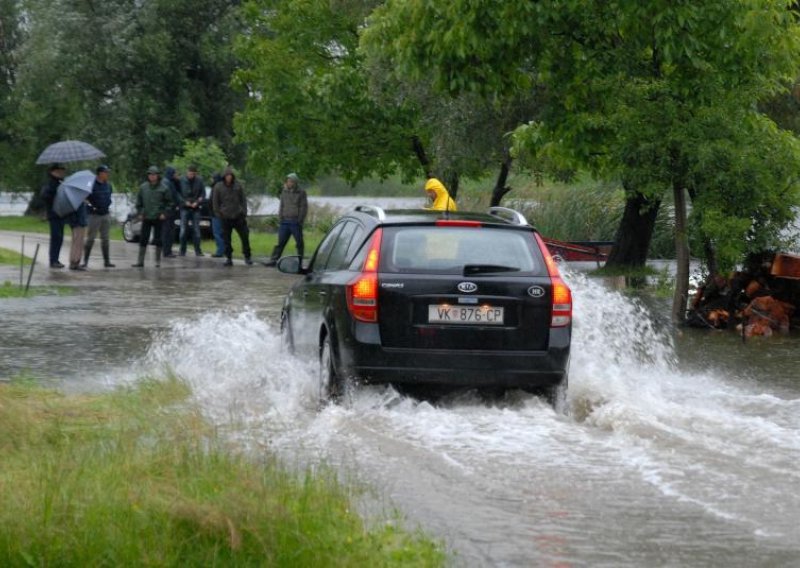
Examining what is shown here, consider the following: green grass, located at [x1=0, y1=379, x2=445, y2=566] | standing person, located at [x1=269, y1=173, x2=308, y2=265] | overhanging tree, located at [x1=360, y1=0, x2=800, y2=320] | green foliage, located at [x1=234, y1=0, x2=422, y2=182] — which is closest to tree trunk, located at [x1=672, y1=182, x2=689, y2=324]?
overhanging tree, located at [x1=360, y1=0, x2=800, y2=320]

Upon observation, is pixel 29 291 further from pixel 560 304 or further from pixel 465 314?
pixel 560 304

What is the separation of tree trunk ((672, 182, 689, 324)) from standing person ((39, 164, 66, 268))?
11.6 metres

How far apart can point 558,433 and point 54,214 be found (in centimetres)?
1709

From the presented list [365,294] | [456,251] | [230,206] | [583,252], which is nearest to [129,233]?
[230,206]

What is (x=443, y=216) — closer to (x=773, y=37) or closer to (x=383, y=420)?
(x=383, y=420)

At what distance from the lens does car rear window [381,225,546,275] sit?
34.3 feet

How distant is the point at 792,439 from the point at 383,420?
103 inches

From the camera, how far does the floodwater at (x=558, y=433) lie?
7.01 m

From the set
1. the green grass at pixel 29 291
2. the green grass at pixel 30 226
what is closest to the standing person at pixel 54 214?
the green grass at pixel 29 291

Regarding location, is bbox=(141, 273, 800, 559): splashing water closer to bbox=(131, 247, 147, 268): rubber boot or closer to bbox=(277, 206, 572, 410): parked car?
bbox=(277, 206, 572, 410): parked car

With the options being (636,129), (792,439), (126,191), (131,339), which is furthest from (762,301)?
(126,191)

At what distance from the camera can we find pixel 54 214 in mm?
25172

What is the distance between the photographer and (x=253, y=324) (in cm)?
1509

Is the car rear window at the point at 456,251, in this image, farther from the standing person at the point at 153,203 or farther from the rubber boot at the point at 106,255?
the standing person at the point at 153,203
